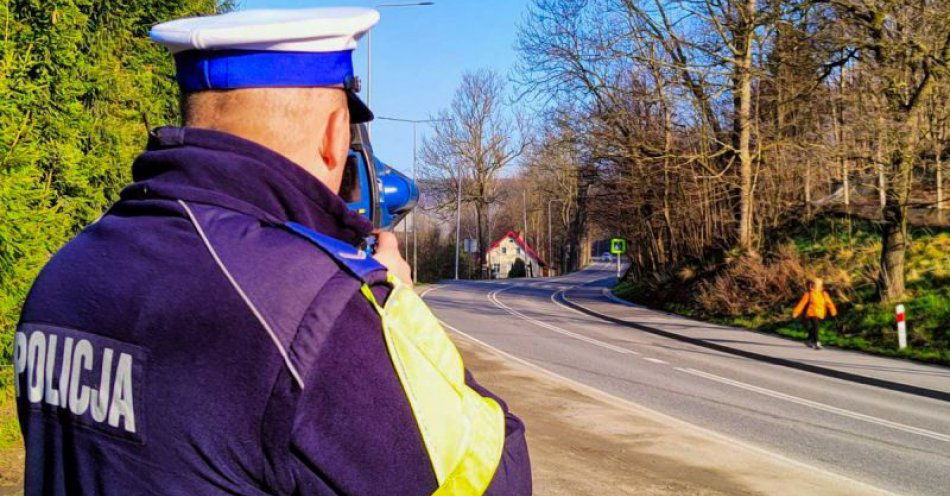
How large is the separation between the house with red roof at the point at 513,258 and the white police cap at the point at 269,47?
72.3 meters

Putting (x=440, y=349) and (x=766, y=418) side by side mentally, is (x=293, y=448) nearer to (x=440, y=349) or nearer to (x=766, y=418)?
(x=440, y=349)

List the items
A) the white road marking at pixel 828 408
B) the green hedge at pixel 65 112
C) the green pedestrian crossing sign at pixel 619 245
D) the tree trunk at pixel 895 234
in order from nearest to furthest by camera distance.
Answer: the green hedge at pixel 65 112 → the white road marking at pixel 828 408 → the tree trunk at pixel 895 234 → the green pedestrian crossing sign at pixel 619 245

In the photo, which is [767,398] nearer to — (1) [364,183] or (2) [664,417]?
(2) [664,417]

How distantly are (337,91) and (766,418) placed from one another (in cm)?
1032

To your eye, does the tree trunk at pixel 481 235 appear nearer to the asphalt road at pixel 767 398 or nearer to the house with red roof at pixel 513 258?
the house with red roof at pixel 513 258

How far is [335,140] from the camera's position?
1422mm

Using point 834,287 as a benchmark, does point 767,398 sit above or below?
below

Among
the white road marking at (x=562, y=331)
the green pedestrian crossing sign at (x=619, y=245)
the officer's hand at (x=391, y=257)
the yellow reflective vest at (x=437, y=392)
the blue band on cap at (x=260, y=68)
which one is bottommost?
the white road marking at (x=562, y=331)

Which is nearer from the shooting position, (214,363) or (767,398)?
(214,363)

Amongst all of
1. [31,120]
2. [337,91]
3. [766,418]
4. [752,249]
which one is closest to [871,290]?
[752,249]

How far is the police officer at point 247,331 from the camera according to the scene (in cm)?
111

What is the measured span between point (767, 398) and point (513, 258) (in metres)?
68.4

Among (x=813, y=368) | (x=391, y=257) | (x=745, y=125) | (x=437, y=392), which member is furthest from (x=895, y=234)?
(x=437, y=392)

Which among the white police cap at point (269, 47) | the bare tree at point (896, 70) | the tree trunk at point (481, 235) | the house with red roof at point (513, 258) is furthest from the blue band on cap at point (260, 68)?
the house with red roof at point (513, 258)
